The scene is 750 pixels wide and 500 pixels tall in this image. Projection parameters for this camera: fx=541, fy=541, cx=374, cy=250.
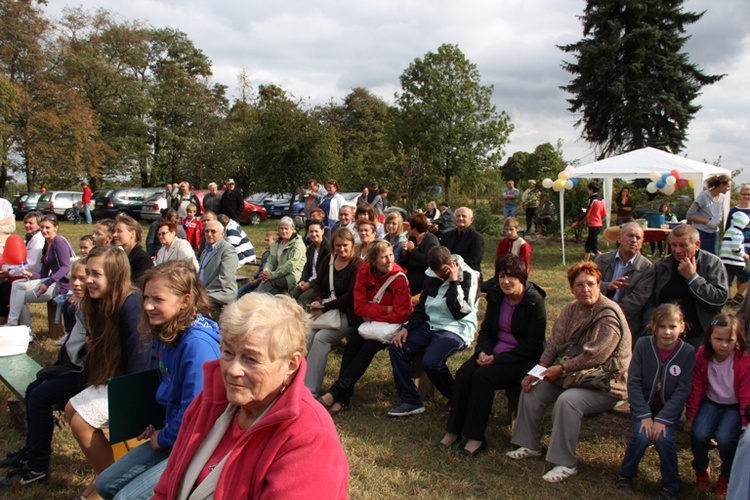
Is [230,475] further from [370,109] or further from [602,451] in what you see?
[370,109]

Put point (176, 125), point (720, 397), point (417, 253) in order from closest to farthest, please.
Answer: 1. point (720, 397)
2. point (417, 253)
3. point (176, 125)

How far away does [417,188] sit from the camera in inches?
869

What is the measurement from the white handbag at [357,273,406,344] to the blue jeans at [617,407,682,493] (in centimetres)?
205

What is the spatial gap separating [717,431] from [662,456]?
14.5 inches

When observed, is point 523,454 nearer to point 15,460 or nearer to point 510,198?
point 15,460

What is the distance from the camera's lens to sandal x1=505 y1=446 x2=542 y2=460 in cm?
382

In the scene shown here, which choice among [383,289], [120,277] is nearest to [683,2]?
[383,289]

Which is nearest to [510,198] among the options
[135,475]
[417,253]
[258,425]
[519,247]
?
[519,247]

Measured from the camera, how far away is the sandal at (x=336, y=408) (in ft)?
15.1

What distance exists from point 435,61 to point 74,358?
2833 cm

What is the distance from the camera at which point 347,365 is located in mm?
4977

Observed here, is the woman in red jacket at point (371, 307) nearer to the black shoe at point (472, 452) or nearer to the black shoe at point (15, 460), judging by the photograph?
the black shoe at point (472, 452)

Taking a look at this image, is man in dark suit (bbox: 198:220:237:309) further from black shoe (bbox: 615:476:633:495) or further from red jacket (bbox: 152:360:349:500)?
red jacket (bbox: 152:360:349:500)

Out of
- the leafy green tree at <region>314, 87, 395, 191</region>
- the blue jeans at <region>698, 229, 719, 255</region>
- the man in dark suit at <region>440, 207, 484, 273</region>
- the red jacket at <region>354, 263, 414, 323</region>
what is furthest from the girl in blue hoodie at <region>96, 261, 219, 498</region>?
the leafy green tree at <region>314, 87, 395, 191</region>
